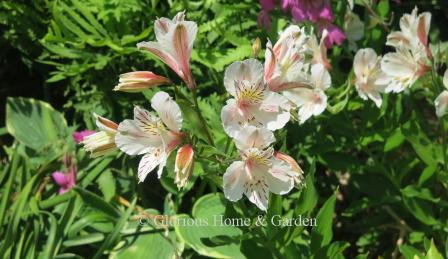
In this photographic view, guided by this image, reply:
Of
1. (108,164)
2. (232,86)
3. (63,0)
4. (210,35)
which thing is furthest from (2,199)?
(232,86)

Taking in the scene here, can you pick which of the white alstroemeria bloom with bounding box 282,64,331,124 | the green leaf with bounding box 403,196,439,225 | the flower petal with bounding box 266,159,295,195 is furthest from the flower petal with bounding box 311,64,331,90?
the flower petal with bounding box 266,159,295,195

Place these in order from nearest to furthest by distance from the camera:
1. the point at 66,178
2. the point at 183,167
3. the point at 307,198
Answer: the point at 183,167 < the point at 307,198 < the point at 66,178

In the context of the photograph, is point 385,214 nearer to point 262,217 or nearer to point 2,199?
point 262,217

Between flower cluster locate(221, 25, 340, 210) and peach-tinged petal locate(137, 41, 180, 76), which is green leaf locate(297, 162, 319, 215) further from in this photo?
peach-tinged petal locate(137, 41, 180, 76)

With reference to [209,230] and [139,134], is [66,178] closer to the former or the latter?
[209,230]

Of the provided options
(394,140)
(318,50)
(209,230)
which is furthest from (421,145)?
(209,230)

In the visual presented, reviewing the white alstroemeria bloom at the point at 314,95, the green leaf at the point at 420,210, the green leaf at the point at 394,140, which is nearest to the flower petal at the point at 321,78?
the white alstroemeria bloom at the point at 314,95
